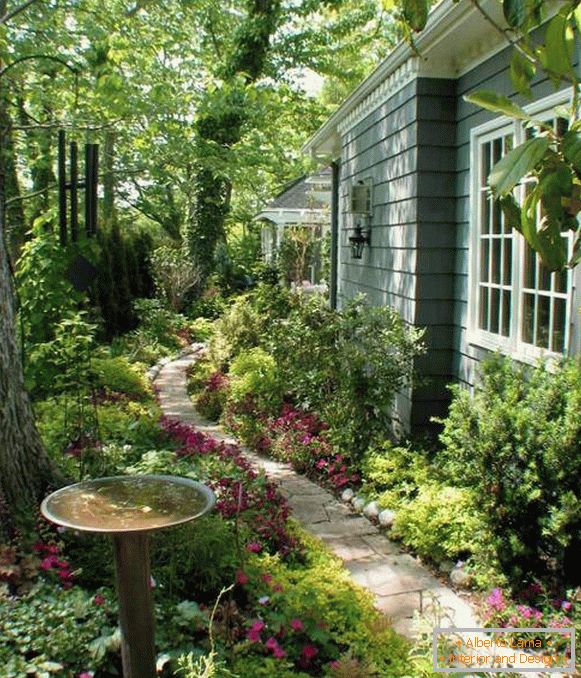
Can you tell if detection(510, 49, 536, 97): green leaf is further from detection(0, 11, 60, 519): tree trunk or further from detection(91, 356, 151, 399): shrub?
detection(91, 356, 151, 399): shrub

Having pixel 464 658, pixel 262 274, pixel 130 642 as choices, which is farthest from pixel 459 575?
pixel 262 274

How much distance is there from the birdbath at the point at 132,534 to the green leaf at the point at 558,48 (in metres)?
1.82

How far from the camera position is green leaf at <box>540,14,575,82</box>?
3.91ft

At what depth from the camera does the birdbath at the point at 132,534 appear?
2.40 m

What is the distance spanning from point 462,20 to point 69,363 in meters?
3.81

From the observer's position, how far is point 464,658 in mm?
2725

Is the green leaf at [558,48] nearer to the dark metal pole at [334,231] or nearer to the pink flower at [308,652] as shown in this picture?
the pink flower at [308,652]

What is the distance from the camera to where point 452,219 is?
19.2ft

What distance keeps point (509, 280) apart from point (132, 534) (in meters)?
3.63

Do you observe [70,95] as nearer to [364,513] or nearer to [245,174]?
[245,174]

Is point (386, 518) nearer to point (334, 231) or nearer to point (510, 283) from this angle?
point (510, 283)

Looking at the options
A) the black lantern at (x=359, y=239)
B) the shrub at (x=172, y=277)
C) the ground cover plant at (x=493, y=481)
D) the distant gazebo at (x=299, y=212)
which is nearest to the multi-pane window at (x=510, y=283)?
the ground cover plant at (x=493, y=481)

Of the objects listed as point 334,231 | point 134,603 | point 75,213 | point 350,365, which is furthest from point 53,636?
point 334,231

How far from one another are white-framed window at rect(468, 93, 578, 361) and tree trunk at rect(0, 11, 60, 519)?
2.88 m
